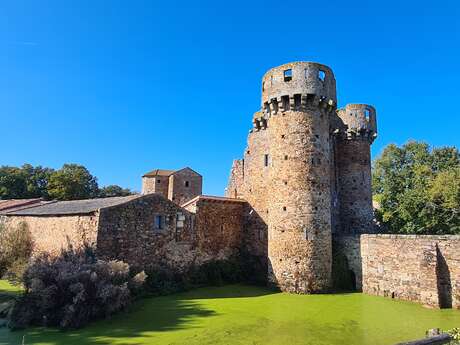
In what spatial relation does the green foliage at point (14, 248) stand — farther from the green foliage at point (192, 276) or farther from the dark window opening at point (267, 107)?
the dark window opening at point (267, 107)

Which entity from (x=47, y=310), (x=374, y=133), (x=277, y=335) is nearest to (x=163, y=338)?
(x=277, y=335)

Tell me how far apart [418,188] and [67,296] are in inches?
982

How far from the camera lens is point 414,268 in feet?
49.5

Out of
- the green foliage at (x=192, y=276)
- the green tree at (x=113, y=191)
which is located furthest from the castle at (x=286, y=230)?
the green tree at (x=113, y=191)

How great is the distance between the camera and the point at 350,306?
47.5 ft

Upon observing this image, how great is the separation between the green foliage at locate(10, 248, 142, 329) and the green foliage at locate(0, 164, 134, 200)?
32.4 metres

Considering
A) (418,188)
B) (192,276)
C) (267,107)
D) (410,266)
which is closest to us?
(410,266)

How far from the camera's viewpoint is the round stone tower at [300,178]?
17.2m

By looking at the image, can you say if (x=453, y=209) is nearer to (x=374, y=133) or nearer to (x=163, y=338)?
(x=374, y=133)

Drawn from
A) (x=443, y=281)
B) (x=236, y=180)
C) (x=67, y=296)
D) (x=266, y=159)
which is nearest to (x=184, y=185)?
(x=236, y=180)

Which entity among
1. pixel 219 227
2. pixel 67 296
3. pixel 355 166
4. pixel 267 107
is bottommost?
pixel 67 296

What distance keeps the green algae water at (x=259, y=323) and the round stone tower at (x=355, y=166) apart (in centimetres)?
801

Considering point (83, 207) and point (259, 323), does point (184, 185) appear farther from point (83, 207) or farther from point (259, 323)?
point (259, 323)

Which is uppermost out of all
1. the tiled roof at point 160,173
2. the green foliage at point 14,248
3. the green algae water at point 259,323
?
the tiled roof at point 160,173
